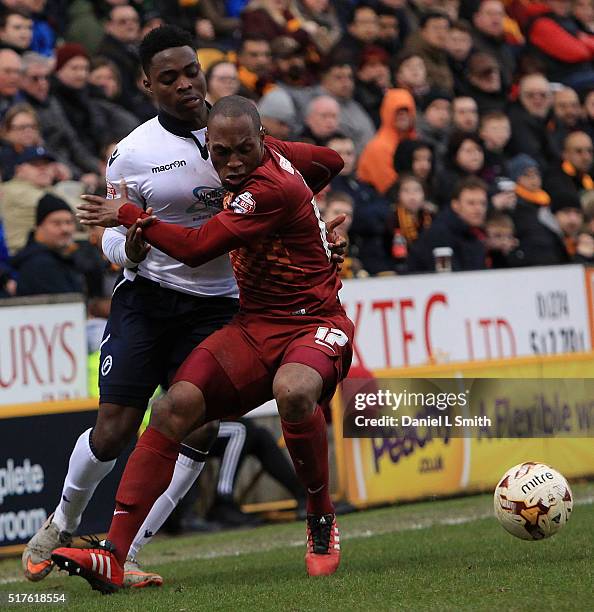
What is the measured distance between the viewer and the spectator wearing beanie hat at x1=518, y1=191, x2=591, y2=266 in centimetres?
1489

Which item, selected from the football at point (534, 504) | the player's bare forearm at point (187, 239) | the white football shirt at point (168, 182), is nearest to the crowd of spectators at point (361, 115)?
the white football shirt at point (168, 182)

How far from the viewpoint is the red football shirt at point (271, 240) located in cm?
652

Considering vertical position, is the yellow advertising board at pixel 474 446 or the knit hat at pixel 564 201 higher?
the knit hat at pixel 564 201

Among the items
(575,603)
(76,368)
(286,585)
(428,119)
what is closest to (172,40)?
(286,585)

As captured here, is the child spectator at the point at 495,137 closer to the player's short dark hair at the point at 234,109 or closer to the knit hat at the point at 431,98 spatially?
the knit hat at the point at 431,98

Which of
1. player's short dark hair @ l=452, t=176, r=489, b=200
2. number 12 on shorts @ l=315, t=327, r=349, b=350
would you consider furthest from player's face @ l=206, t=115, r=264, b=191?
player's short dark hair @ l=452, t=176, r=489, b=200

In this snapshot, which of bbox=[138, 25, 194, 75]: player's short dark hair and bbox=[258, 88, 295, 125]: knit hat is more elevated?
bbox=[138, 25, 194, 75]: player's short dark hair

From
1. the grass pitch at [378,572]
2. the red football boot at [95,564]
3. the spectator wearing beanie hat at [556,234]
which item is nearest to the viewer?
the grass pitch at [378,572]

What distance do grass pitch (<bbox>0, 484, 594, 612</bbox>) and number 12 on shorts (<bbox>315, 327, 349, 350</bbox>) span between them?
1120 millimetres

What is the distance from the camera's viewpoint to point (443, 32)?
17969mm

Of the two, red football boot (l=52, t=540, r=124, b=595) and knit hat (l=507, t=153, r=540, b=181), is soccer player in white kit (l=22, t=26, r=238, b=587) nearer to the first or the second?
red football boot (l=52, t=540, r=124, b=595)

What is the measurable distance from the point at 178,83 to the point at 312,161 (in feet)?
2.65

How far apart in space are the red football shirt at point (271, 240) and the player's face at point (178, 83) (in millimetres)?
414

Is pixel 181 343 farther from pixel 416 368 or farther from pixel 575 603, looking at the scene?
pixel 416 368
